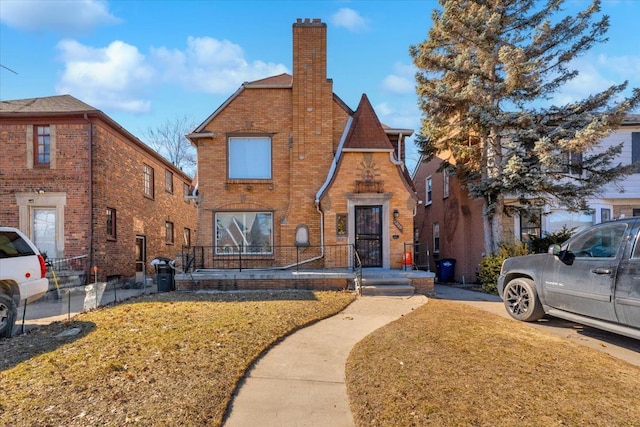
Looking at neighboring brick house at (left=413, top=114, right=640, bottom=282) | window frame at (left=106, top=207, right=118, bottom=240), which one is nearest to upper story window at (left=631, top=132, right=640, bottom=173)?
neighboring brick house at (left=413, top=114, right=640, bottom=282)

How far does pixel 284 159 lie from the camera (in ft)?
44.7

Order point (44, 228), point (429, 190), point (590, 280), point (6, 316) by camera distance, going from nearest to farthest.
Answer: point (590, 280) → point (6, 316) → point (44, 228) → point (429, 190)

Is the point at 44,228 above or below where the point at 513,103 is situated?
below

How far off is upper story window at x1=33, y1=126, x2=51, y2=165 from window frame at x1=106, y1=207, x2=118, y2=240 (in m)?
2.60

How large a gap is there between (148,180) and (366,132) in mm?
11033

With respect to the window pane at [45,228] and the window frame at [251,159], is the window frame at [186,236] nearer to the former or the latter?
the window pane at [45,228]

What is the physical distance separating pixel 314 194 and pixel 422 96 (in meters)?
5.02

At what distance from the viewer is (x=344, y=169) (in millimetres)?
12781

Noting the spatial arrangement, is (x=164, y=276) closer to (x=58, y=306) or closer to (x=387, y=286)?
(x=58, y=306)

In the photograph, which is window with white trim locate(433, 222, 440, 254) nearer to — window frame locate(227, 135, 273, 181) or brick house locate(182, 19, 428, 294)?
brick house locate(182, 19, 428, 294)

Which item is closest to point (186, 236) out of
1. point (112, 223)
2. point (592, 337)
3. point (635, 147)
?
point (112, 223)

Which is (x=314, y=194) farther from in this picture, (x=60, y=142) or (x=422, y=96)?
(x=60, y=142)

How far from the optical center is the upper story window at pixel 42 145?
44.3ft

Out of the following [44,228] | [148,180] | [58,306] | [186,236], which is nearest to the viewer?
[58,306]
